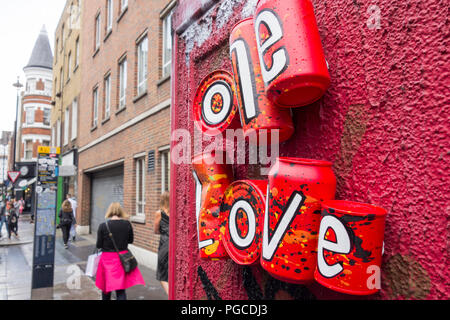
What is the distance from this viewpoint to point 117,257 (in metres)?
4.42

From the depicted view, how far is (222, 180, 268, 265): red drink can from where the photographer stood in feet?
3.92

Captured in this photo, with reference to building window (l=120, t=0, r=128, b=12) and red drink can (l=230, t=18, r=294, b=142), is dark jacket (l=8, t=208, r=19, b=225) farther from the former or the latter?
red drink can (l=230, t=18, r=294, b=142)

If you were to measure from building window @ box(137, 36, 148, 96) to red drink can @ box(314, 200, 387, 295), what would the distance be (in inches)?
333

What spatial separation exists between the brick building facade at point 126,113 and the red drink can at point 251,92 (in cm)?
597

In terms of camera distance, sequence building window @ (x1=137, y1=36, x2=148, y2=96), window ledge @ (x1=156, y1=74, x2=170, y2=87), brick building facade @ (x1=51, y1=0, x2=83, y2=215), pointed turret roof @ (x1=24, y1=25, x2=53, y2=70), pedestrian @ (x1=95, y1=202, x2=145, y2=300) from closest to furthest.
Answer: pedestrian @ (x1=95, y1=202, x2=145, y2=300) → window ledge @ (x1=156, y1=74, x2=170, y2=87) → building window @ (x1=137, y1=36, x2=148, y2=96) → brick building facade @ (x1=51, y1=0, x2=83, y2=215) → pointed turret roof @ (x1=24, y1=25, x2=53, y2=70)

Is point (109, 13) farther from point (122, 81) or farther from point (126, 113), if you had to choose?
point (126, 113)

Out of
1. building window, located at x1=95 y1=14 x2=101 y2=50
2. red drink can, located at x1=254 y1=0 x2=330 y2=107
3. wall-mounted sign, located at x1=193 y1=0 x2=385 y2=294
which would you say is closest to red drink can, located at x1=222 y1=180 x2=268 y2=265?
wall-mounted sign, located at x1=193 y1=0 x2=385 y2=294

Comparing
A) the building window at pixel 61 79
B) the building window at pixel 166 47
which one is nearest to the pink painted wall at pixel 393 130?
the building window at pixel 166 47

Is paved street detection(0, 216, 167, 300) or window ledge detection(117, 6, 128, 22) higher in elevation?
window ledge detection(117, 6, 128, 22)

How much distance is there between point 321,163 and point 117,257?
4.08m

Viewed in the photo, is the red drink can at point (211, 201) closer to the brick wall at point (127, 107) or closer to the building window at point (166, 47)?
the brick wall at point (127, 107)

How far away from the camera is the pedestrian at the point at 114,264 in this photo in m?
4.27

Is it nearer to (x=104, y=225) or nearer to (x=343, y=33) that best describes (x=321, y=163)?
(x=343, y=33)

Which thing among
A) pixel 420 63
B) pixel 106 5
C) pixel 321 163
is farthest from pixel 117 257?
pixel 106 5
